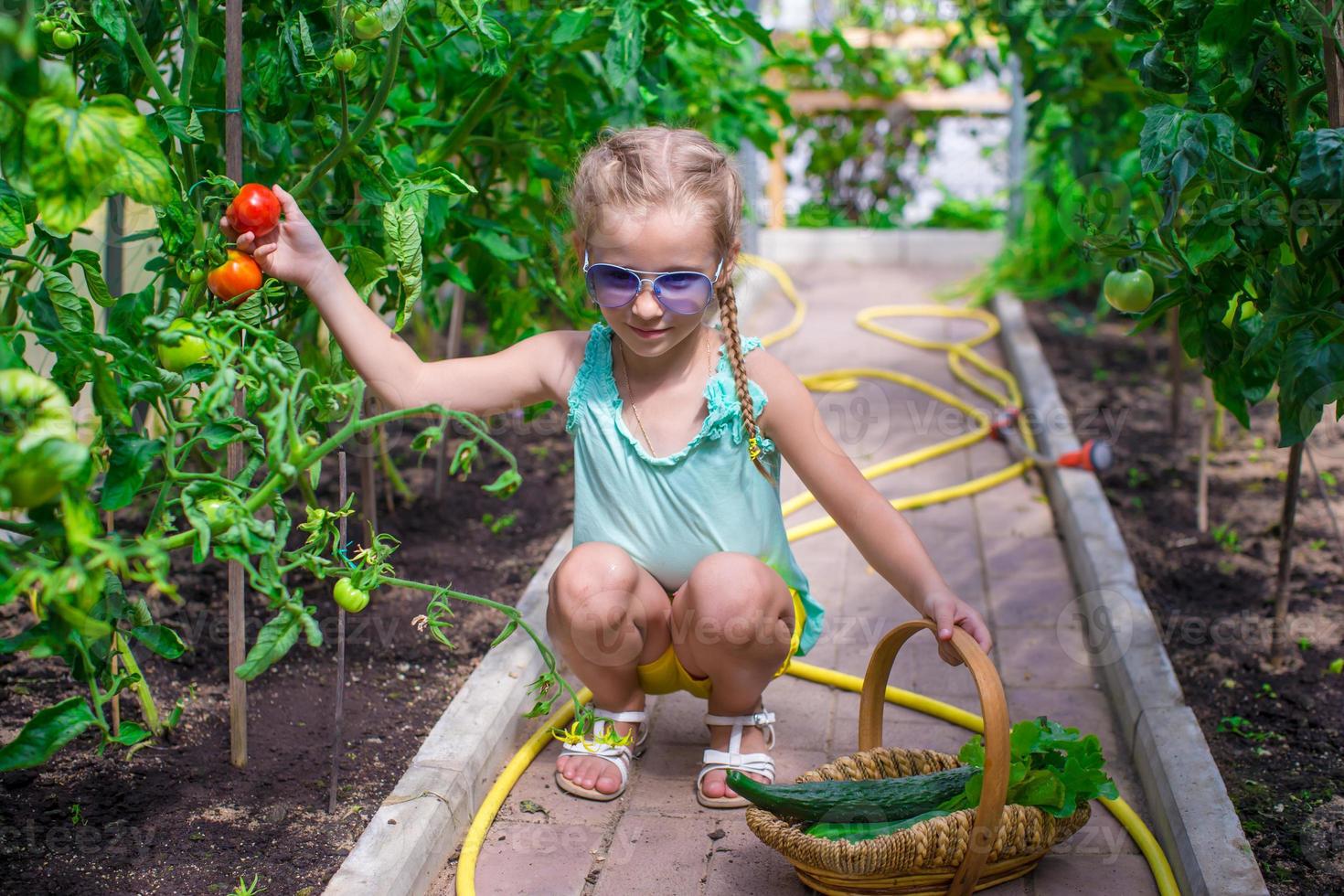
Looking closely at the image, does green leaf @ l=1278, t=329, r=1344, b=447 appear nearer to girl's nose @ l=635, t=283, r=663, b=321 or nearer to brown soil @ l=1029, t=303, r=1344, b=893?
brown soil @ l=1029, t=303, r=1344, b=893

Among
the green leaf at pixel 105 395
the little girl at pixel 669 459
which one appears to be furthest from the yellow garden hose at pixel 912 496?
the green leaf at pixel 105 395

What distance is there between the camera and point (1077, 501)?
3.53m

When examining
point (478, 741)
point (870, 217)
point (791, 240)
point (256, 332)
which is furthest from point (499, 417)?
point (870, 217)

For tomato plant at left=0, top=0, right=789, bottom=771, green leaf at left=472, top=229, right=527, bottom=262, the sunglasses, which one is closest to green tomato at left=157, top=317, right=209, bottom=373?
tomato plant at left=0, top=0, right=789, bottom=771

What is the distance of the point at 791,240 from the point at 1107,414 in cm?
370

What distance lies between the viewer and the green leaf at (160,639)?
1663 millimetres

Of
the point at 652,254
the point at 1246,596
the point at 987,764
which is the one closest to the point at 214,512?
the point at 652,254

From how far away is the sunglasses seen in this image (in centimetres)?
199

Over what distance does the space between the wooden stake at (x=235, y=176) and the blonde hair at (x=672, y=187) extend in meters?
0.57

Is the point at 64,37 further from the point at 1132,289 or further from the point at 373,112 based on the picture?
the point at 1132,289

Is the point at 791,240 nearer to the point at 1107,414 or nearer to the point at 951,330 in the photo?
the point at 951,330

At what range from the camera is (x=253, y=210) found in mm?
1745

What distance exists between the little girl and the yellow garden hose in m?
0.16

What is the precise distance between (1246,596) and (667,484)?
169 cm
